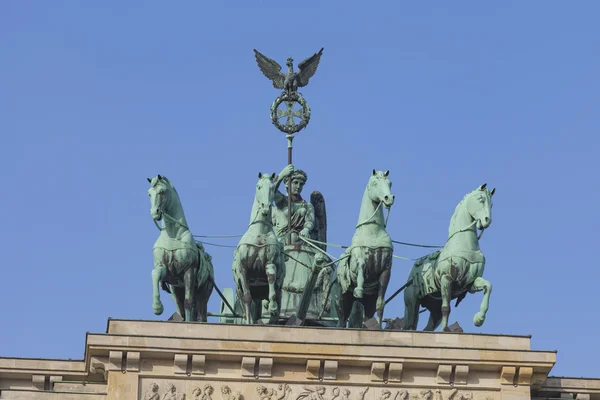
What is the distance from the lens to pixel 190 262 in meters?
54.3

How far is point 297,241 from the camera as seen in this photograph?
59.5m

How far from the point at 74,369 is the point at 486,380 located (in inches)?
303

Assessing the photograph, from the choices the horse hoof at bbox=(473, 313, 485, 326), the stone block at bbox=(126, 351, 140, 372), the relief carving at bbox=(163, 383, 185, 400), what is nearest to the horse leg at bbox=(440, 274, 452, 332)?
the horse hoof at bbox=(473, 313, 485, 326)

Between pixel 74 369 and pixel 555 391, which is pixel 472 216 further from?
pixel 74 369

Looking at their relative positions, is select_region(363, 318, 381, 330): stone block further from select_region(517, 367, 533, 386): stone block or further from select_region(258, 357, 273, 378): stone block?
select_region(517, 367, 533, 386): stone block

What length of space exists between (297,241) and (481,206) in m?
5.96

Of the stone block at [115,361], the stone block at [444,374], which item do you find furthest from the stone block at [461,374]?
the stone block at [115,361]

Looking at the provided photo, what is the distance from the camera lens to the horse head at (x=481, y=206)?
5459 cm

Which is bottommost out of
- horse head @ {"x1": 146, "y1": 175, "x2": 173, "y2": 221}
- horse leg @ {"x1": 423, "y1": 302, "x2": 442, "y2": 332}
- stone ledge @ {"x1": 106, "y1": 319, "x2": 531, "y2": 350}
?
stone ledge @ {"x1": 106, "y1": 319, "x2": 531, "y2": 350}

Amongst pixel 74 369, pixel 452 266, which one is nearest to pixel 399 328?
pixel 452 266

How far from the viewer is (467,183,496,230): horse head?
5459 cm

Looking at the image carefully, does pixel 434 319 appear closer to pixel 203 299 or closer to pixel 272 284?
pixel 272 284

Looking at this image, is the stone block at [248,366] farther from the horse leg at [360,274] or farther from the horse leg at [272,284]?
the horse leg at [360,274]

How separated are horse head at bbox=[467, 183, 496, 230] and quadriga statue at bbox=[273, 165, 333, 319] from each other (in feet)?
14.9
